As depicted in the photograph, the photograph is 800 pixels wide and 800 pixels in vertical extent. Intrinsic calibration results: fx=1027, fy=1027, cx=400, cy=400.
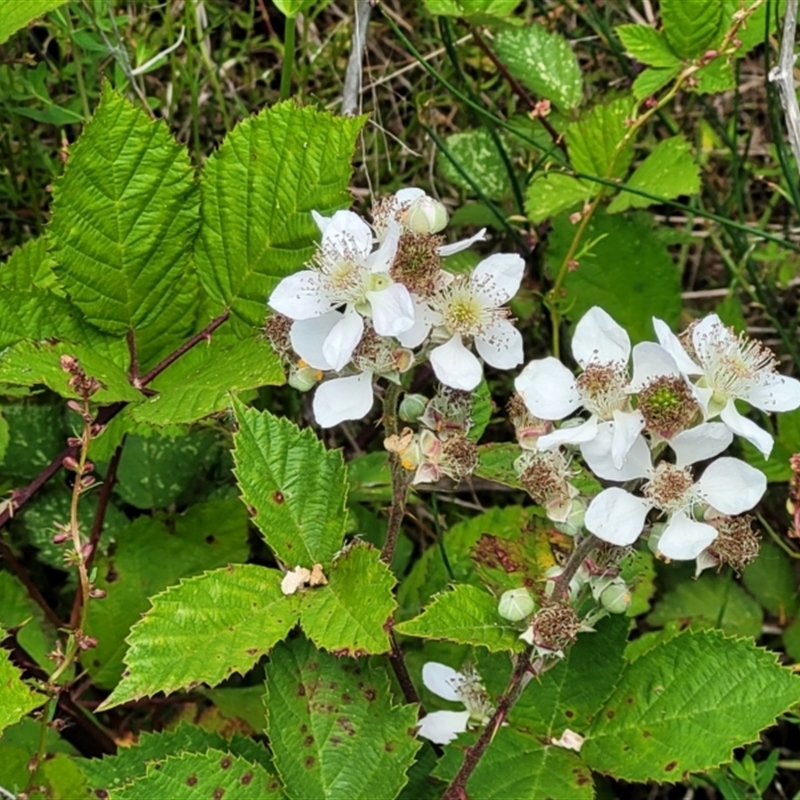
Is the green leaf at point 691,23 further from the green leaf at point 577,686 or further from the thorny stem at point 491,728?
the thorny stem at point 491,728

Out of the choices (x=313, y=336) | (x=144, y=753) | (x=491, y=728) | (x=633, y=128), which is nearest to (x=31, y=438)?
(x=144, y=753)

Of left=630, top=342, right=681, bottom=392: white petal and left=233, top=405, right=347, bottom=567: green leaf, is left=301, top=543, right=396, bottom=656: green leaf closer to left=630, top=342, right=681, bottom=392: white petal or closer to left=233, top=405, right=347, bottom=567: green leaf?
left=233, top=405, right=347, bottom=567: green leaf

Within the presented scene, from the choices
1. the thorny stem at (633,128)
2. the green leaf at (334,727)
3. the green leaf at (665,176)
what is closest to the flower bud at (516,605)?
the green leaf at (334,727)

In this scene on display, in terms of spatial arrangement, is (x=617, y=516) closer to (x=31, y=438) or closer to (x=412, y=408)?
(x=412, y=408)

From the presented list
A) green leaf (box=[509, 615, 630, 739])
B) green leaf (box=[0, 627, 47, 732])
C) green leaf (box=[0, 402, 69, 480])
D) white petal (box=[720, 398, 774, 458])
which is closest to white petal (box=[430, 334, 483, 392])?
white petal (box=[720, 398, 774, 458])

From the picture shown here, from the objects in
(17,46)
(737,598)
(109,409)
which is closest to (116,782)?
(109,409)

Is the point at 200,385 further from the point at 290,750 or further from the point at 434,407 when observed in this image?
the point at 290,750
